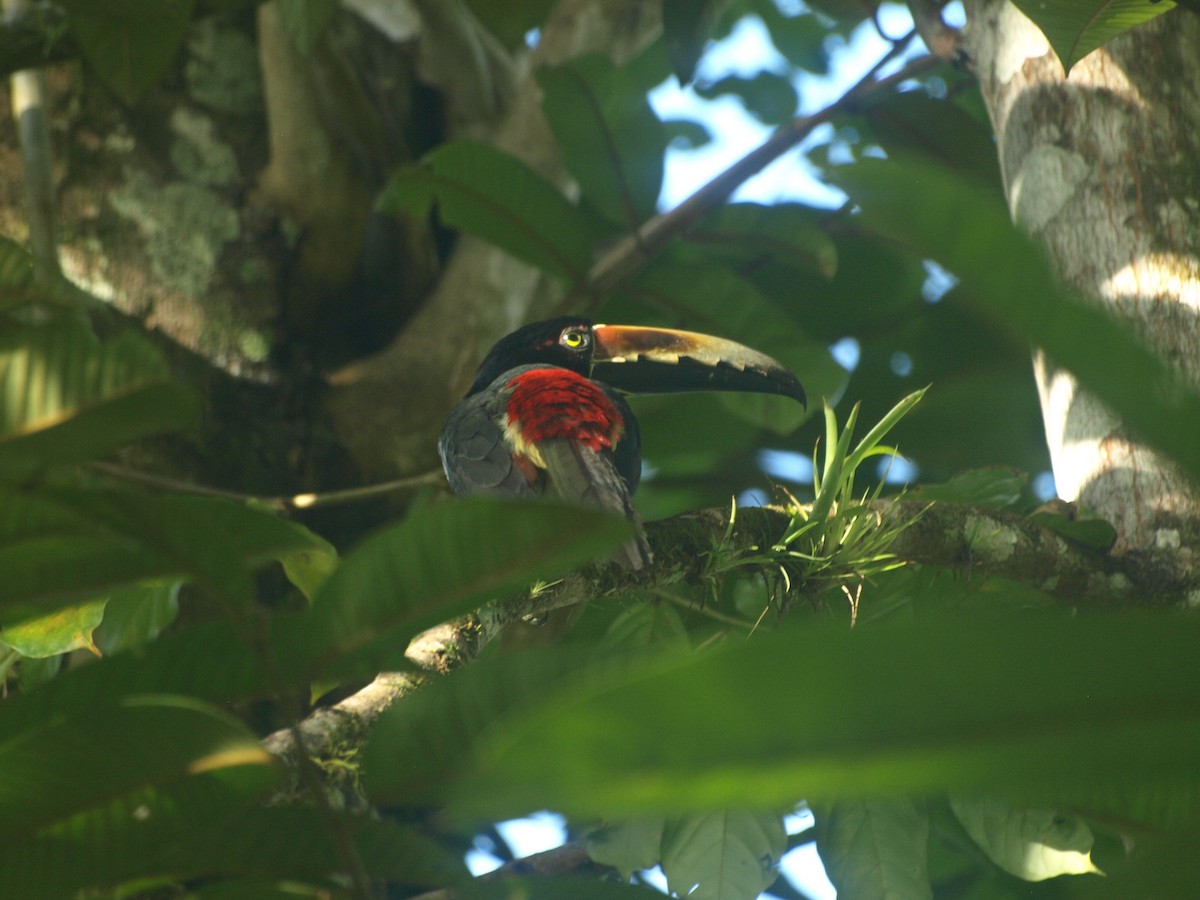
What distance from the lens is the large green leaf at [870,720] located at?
1.71 ft

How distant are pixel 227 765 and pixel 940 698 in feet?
1.96

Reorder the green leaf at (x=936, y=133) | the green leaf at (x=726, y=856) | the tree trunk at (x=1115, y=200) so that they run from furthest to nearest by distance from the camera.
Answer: the green leaf at (x=936, y=133), the tree trunk at (x=1115, y=200), the green leaf at (x=726, y=856)

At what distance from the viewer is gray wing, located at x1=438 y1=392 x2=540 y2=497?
2.53 m

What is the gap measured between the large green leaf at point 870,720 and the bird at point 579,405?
166 cm

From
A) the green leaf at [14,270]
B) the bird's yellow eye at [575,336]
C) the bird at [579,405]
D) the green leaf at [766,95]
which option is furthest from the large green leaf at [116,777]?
the green leaf at [766,95]

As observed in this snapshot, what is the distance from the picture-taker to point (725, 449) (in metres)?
3.67

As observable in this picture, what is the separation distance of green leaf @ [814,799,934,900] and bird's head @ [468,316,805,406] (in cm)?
121

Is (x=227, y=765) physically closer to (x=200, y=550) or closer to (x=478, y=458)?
(x=200, y=550)

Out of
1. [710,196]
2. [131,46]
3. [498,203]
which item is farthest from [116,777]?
[710,196]

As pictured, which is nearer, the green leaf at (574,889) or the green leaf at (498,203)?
the green leaf at (574,889)

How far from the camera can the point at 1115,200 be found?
217 centimetres

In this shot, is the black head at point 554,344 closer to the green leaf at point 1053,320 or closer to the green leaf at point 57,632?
the green leaf at point 57,632

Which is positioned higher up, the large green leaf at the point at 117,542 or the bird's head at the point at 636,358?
the large green leaf at the point at 117,542

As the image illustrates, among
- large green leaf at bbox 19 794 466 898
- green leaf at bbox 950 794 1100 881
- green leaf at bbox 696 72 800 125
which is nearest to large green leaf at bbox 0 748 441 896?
large green leaf at bbox 19 794 466 898
